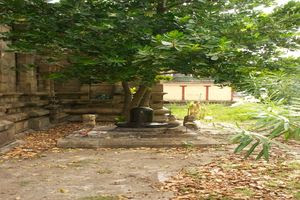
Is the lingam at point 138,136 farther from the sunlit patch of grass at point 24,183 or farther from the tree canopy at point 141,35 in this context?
the sunlit patch of grass at point 24,183

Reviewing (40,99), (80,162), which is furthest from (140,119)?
(40,99)

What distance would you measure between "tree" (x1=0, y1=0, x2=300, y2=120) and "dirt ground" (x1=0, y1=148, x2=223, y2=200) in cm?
193

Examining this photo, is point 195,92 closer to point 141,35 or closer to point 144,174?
point 141,35

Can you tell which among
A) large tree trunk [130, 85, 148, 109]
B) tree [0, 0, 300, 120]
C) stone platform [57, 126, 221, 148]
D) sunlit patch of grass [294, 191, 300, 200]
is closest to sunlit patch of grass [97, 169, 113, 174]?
tree [0, 0, 300, 120]

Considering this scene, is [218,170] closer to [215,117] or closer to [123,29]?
[123,29]

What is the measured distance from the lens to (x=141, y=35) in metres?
7.50

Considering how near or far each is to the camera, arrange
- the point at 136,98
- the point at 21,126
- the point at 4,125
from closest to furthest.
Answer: the point at 4,125
the point at 21,126
the point at 136,98

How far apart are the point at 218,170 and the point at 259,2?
621 centimetres

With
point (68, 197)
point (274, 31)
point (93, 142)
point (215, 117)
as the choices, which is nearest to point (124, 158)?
point (93, 142)

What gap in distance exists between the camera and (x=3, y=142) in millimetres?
Result: 7895

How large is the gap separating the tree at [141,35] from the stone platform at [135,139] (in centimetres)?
149

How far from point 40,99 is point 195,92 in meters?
13.7

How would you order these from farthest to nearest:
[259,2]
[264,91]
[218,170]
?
[259,2] < [218,170] < [264,91]

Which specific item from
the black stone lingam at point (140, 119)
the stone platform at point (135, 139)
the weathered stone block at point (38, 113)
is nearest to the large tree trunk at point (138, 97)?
the black stone lingam at point (140, 119)
